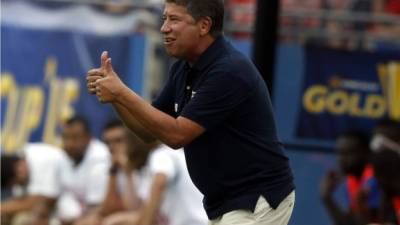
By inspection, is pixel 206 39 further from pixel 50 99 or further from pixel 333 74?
pixel 50 99

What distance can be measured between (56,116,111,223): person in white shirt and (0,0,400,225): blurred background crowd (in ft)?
0.04

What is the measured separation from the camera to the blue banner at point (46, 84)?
1175cm

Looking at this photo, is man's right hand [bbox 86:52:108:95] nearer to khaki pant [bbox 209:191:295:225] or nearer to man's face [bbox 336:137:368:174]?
khaki pant [bbox 209:191:295:225]

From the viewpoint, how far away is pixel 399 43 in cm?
1087

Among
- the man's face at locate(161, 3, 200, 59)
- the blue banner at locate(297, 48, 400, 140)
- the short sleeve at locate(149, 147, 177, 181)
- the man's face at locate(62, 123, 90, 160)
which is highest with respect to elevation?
the man's face at locate(161, 3, 200, 59)

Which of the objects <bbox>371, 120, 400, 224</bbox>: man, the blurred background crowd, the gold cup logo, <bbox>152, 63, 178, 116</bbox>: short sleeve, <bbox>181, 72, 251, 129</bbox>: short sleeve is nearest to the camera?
<bbox>181, 72, 251, 129</bbox>: short sleeve

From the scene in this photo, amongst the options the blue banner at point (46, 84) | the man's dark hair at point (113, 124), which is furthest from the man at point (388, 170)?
the blue banner at point (46, 84)

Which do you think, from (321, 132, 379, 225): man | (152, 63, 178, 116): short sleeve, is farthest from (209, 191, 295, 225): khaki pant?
(321, 132, 379, 225): man

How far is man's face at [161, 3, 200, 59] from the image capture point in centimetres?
575

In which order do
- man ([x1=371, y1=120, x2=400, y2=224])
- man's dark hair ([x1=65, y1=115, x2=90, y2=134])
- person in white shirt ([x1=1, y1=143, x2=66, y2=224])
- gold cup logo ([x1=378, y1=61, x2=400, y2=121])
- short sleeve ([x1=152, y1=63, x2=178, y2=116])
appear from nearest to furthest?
short sleeve ([x1=152, y1=63, x2=178, y2=116]) → man ([x1=371, y1=120, x2=400, y2=224]) → gold cup logo ([x1=378, y1=61, x2=400, y2=121]) → man's dark hair ([x1=65, y1=115, x2=90, y2=134]) → person in white shirt ([x1=1, y1=143, x2=66, y2=224])

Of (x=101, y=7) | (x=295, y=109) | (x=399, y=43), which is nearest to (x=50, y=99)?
(x=101, y=7)

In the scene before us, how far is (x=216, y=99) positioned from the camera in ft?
18.6

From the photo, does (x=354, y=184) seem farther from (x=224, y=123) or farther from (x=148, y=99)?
(x=224, y=123)

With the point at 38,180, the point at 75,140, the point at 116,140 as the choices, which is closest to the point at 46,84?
the point at 75,140
